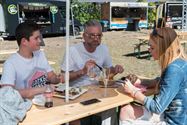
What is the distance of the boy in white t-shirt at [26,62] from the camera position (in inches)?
107

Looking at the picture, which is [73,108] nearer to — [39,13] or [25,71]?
[25,71]

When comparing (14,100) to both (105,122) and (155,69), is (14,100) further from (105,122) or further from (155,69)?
(155,69)

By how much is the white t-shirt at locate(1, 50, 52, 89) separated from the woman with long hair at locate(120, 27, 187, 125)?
775 millimetres

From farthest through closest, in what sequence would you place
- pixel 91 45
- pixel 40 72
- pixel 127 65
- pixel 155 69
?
pixel 127 65, pixel 155 69, pixel 91 45, pixel 40 72

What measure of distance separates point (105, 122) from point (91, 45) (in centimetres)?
93

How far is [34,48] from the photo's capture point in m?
2.85

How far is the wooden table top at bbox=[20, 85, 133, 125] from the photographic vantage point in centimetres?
208

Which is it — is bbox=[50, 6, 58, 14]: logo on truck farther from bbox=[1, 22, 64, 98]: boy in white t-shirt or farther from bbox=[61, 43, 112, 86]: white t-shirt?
bbox=[1, 22, 64, 98]: boy in white t-shirt

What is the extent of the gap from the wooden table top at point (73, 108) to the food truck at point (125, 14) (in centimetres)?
2027

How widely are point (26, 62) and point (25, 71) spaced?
0.08 meters

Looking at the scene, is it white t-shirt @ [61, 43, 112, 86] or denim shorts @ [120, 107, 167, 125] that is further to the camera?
white t-shirt @ [61, 43, 112, 86]

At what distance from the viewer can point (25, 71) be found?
2.82 meters

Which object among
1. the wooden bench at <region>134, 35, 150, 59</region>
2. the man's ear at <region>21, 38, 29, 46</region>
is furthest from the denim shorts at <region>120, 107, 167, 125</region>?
the wooden bench at <region>134, 35, 150, 59</region>

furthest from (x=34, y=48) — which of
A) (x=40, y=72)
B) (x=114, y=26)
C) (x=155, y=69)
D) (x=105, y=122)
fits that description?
(x=114, y=26)
